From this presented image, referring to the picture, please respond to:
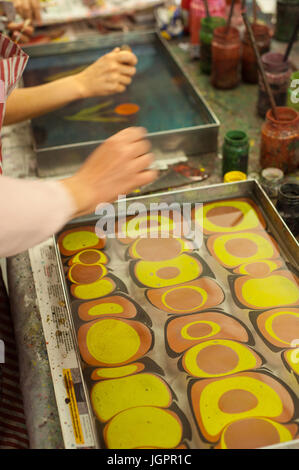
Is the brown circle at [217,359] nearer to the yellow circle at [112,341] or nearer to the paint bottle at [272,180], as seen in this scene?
the yellow circle at [112,341]

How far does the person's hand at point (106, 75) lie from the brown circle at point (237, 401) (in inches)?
47.9

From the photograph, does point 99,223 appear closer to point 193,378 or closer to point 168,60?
point 193,378

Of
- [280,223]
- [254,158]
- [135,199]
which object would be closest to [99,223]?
[135,199]

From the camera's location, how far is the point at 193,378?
1.10 metres

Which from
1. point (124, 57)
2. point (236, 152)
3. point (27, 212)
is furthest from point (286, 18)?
point (27, 212)

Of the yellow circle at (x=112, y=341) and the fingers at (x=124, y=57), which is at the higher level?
the fingers at (x=124, y=57)

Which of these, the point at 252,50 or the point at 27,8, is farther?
the point at 27,8

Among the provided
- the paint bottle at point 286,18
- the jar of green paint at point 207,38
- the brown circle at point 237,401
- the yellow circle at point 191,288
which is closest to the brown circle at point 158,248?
the yellow circle at point 191,288

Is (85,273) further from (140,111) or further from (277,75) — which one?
(277,75)

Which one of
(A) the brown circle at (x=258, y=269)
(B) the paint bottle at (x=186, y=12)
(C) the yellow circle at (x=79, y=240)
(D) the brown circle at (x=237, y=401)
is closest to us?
(D) the brown circle at (x=237, y=401)

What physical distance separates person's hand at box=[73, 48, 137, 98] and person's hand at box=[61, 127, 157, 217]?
782mm

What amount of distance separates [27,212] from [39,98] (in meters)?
0.99

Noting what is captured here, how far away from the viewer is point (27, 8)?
2.55m

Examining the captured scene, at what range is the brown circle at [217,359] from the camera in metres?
1.12
